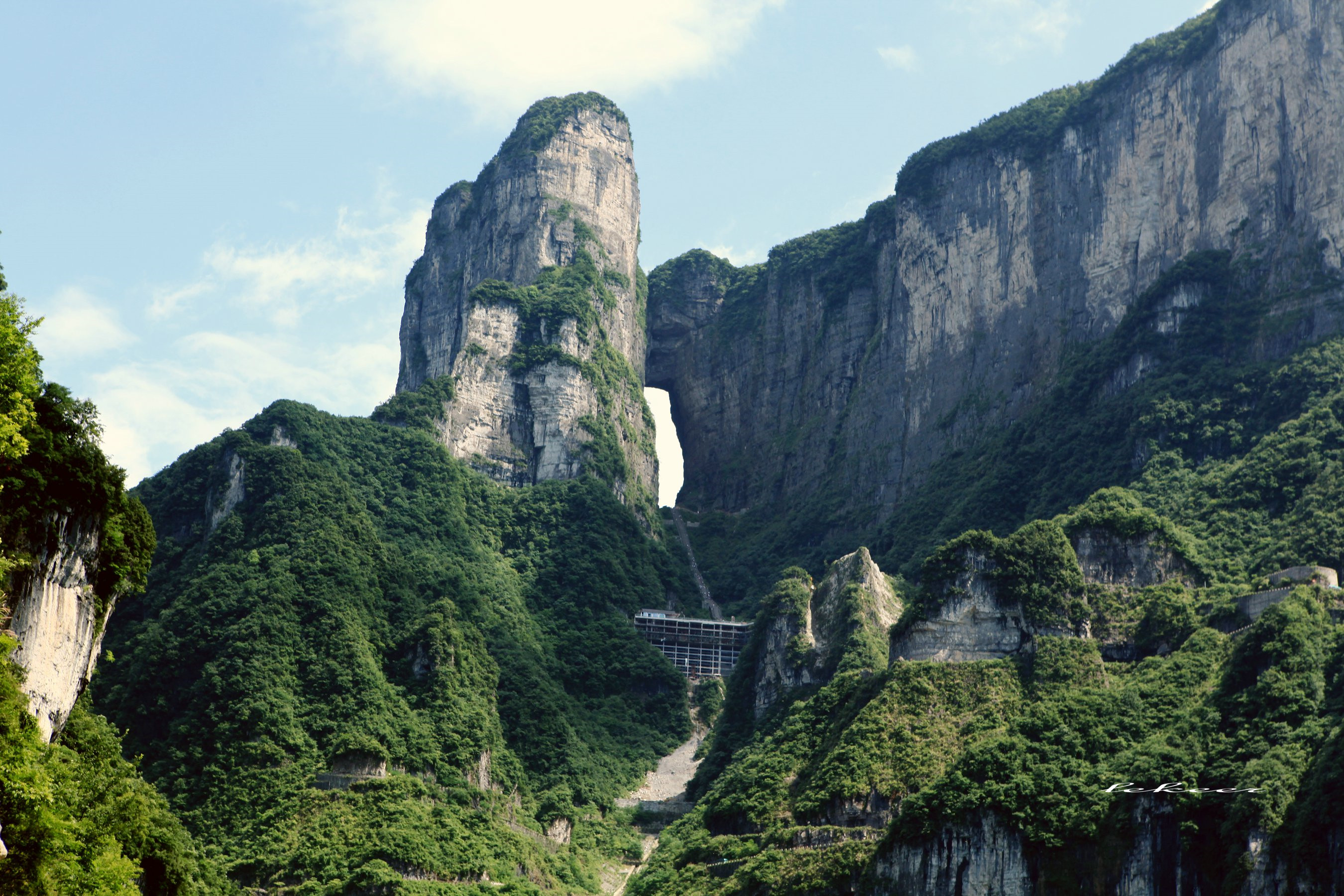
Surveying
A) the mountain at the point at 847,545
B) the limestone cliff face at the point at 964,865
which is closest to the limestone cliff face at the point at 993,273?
the mountain at the point at 847,545

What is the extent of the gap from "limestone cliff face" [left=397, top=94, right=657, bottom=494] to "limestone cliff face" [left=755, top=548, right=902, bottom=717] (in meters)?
36.2

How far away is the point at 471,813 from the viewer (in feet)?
280

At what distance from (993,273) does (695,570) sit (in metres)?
32.5

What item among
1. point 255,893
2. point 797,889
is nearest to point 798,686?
point 797,889

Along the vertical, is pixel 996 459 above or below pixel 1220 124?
below

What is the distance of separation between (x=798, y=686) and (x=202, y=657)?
3144cm

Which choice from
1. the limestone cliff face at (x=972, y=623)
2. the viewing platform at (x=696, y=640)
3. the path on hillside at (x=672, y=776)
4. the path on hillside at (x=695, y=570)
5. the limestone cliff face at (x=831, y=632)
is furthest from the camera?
the path on hillside at (x=695, y=570)

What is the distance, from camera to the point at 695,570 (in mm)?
139500

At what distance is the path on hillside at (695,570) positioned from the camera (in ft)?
431

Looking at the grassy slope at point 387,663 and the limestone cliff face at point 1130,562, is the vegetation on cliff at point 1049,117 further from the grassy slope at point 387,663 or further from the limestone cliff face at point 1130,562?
the limestone cliff face at point 1130,562

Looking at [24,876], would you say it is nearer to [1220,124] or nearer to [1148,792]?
[1148,792]

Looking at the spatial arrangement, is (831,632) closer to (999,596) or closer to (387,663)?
(999,596)

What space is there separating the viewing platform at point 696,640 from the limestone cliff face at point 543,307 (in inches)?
712

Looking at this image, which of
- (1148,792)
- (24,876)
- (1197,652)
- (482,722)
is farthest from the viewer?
(482,722)
